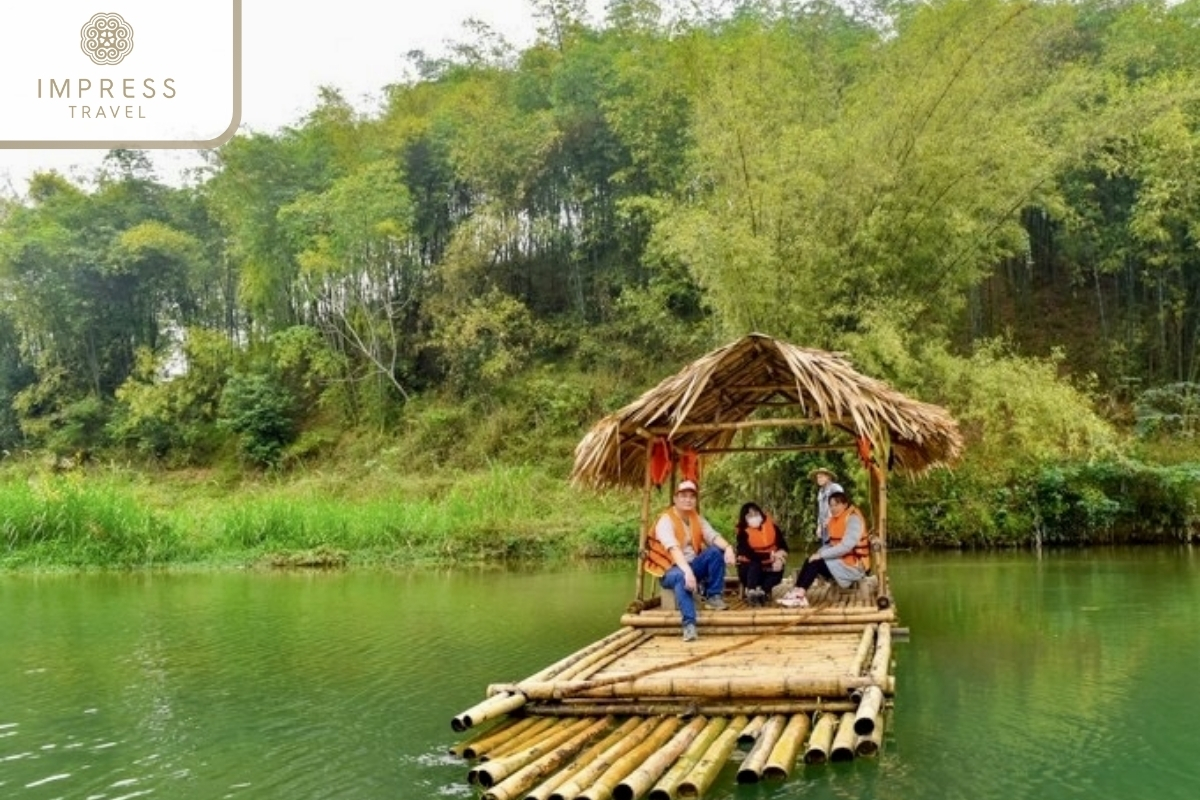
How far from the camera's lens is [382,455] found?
2311cm

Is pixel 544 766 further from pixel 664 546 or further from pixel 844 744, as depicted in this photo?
pixel 664 546

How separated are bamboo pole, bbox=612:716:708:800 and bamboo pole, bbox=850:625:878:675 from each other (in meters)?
0.87

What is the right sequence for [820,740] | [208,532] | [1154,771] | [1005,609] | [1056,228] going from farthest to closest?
[1056,228] → [208,532] → [1005,609] → [1154,771] → [820,740]

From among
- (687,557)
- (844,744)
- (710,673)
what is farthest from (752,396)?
(844,744)

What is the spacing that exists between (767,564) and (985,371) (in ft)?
21.7

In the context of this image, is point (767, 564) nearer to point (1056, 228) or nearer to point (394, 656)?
point (394, 656)

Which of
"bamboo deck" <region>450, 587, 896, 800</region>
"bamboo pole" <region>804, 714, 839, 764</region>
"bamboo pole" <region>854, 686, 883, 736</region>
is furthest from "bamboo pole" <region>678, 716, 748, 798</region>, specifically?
"bamboo pole" <region>854, 686, 883, 736</region>

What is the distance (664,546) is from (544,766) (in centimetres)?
292

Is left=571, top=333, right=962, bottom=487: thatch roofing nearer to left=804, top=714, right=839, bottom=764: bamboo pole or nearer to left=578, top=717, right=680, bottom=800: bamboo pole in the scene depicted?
left=578, top=717, right=680, bottom=800: bamboo pole

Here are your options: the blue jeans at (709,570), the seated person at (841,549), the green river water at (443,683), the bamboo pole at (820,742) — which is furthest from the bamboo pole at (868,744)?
the seated person at (841,549)

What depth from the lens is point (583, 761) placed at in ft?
15.7

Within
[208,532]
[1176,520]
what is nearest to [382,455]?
Answer: [208,532]

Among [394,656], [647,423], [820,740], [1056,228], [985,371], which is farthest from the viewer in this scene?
[1056,228]

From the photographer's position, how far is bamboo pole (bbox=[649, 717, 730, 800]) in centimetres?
441
